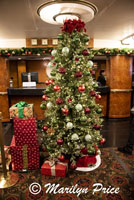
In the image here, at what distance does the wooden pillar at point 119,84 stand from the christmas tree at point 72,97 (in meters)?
2.93

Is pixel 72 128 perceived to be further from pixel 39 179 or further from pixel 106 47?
pixel 106 47

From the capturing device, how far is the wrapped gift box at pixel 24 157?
267 centimetres

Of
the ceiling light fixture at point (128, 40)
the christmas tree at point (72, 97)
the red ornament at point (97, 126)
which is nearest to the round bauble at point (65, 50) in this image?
the christmas tree at point (72, 97)

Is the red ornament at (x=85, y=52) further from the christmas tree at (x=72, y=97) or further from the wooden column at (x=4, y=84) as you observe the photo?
the wooden column at (x=4, y=84)

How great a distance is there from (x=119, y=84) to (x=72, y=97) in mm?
3418

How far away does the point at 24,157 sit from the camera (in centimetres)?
270

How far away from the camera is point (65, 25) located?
2547mm

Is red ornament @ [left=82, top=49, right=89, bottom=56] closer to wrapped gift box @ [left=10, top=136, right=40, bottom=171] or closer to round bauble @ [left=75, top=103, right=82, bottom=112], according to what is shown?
round bauble @ [left=75, top=103, right=82, bottom=112]

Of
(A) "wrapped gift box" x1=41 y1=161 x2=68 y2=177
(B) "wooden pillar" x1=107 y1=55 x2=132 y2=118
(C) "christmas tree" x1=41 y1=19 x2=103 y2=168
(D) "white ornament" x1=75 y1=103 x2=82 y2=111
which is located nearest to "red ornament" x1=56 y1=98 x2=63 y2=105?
(C) "christmas tree" x1=41 y1=19 x2=103 y2=168

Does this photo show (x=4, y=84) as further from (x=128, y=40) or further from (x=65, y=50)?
(x=128, y=40)

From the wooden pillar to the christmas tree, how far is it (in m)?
2.93

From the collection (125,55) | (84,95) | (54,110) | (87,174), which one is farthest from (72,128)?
(125,55)

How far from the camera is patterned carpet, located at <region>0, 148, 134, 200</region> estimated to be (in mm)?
2188

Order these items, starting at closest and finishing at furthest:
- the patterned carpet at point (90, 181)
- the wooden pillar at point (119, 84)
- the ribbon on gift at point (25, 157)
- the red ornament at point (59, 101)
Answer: the patterned carpet at point (90, 181) < the red ornament at point (59, 101) < the ribbon on gift at point (25, 157) < the wooden pillar at point (119, 84)
